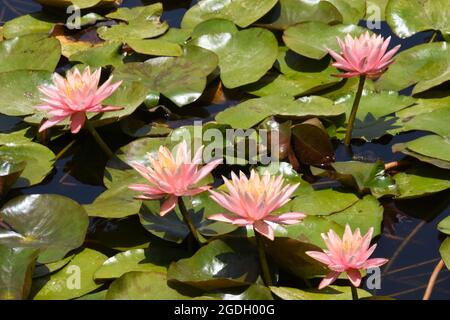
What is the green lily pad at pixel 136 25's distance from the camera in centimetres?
378

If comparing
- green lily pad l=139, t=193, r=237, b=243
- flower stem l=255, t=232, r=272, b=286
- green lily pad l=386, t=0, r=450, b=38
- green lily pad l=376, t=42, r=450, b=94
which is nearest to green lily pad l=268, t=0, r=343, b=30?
green lily pad l=386, t=0, r=450, b=38

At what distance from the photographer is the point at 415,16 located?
386 cm

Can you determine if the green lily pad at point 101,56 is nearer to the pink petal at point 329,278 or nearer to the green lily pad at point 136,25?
the green lily pad at point 136,25

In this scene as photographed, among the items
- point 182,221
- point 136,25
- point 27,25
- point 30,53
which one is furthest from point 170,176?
point 27,25

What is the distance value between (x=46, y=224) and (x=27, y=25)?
1726 millimetres

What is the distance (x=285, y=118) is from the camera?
123 inches

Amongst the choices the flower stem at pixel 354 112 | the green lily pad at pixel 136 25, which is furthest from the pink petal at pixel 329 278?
the green lily pad at pixel 136 25

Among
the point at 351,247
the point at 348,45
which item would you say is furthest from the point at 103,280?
the point at 348,45

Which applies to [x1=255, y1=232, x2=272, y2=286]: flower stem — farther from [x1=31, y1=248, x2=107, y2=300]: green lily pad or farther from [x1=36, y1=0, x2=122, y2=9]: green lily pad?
[x1=36, y1=0, x2=122, y2=9]: green lily pad

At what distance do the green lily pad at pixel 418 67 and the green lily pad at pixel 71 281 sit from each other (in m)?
1.61

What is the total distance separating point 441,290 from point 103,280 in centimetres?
111

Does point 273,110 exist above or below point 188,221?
below

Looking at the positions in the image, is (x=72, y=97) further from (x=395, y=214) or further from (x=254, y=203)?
(x=395, y=214)

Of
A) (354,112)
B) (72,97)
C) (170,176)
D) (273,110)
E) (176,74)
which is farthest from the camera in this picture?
(176,74)
